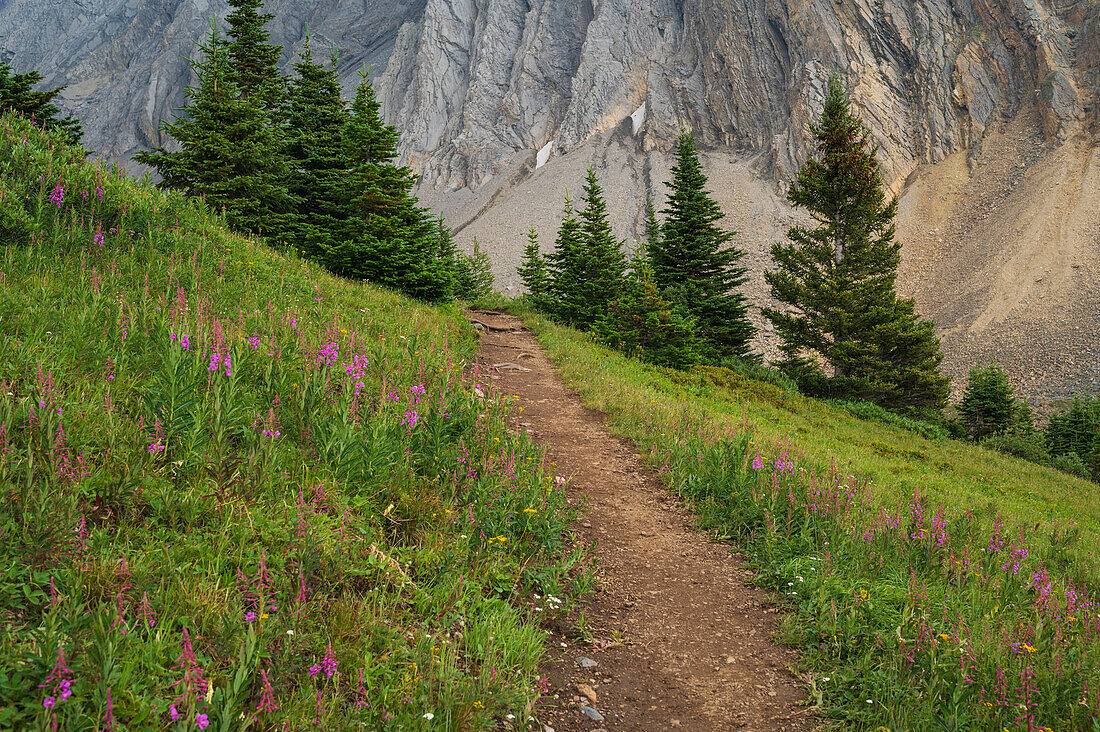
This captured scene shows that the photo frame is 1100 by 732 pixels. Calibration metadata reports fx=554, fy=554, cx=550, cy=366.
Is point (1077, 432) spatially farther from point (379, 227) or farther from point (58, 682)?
point (58, 682)

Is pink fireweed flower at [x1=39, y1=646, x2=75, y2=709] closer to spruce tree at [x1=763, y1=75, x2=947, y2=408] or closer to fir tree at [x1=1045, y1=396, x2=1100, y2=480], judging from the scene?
spruce tree at [x1=763, y1=75, x2=947, y2=408]

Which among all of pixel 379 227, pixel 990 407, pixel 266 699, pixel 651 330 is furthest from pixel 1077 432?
pixel 266 699

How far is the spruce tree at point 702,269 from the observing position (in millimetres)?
28094

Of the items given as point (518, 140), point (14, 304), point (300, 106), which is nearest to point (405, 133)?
point (518, 140)

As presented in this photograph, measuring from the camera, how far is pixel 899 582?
4949 millimetres

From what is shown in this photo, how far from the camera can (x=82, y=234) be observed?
22.5ft

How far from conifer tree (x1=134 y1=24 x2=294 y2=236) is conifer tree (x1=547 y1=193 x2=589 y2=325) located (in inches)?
547

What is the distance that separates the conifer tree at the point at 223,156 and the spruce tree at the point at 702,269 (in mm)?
17999

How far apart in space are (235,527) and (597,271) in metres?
26.5

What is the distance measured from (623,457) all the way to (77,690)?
22.5 ft

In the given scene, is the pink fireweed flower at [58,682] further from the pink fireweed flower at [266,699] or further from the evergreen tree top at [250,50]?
the evergreen tree top at [250,50]

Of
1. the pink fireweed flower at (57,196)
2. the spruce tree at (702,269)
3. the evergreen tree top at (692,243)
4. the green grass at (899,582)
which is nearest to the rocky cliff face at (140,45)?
the evergreen tree top at (692,243)

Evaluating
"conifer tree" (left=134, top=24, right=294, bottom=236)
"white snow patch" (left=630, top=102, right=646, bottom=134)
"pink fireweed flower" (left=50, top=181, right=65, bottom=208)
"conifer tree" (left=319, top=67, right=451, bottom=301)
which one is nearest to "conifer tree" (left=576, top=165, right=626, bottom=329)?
"conifer tree" (left=319, top=67, right=451, bottom=301)

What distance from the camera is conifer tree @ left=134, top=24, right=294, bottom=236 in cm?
1817
